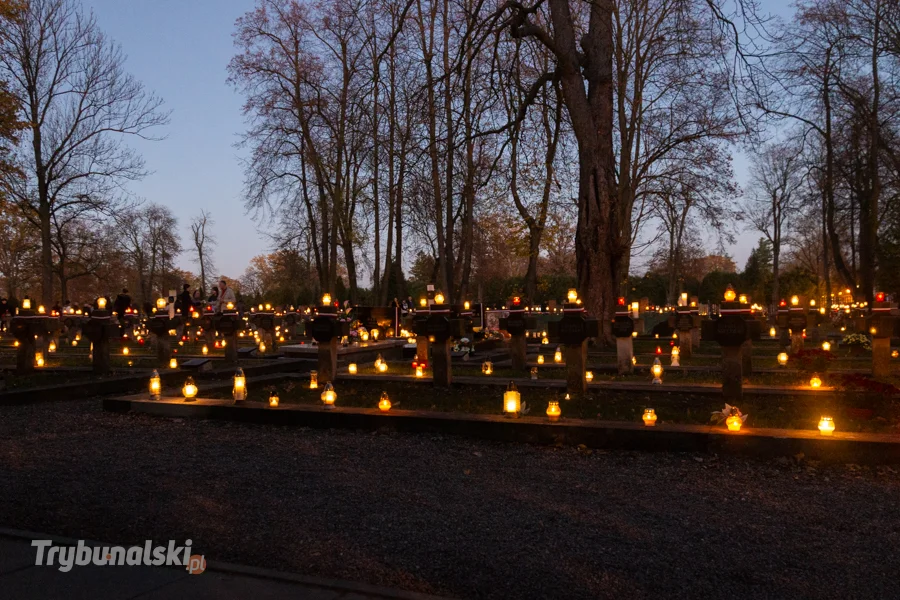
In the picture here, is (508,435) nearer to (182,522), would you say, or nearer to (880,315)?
(182,522)

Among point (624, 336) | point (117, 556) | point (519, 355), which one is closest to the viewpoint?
point (117, 556)

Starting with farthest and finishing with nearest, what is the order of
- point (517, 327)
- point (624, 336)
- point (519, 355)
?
point (519, 355), point (517, 327), point (624, 336)

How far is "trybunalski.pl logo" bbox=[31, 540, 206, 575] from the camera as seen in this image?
4.13 meters

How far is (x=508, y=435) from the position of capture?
25.7ft

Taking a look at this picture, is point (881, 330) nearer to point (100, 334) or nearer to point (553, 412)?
point (553, 412)

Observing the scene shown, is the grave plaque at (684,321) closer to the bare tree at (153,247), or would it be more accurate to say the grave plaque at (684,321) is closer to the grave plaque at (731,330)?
the grave plaque at (731,330)

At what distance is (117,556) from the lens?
13.9 ft

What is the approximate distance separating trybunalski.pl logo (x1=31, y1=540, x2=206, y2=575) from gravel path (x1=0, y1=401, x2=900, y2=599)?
21 cm

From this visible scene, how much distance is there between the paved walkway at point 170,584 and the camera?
363cm

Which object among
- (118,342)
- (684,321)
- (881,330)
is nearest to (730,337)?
(881,330)

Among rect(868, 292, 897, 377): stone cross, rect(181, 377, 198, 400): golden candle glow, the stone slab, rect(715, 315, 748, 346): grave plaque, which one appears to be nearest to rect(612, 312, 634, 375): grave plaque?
→ rect(715, 315, 748, 346): grave plaque

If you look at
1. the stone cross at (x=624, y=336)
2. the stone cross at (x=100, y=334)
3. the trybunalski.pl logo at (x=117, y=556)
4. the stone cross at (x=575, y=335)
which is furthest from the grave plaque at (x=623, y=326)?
the stone cross at (x=100, y=334)

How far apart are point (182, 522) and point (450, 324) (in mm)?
6822

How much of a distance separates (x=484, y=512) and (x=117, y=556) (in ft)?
8.26
